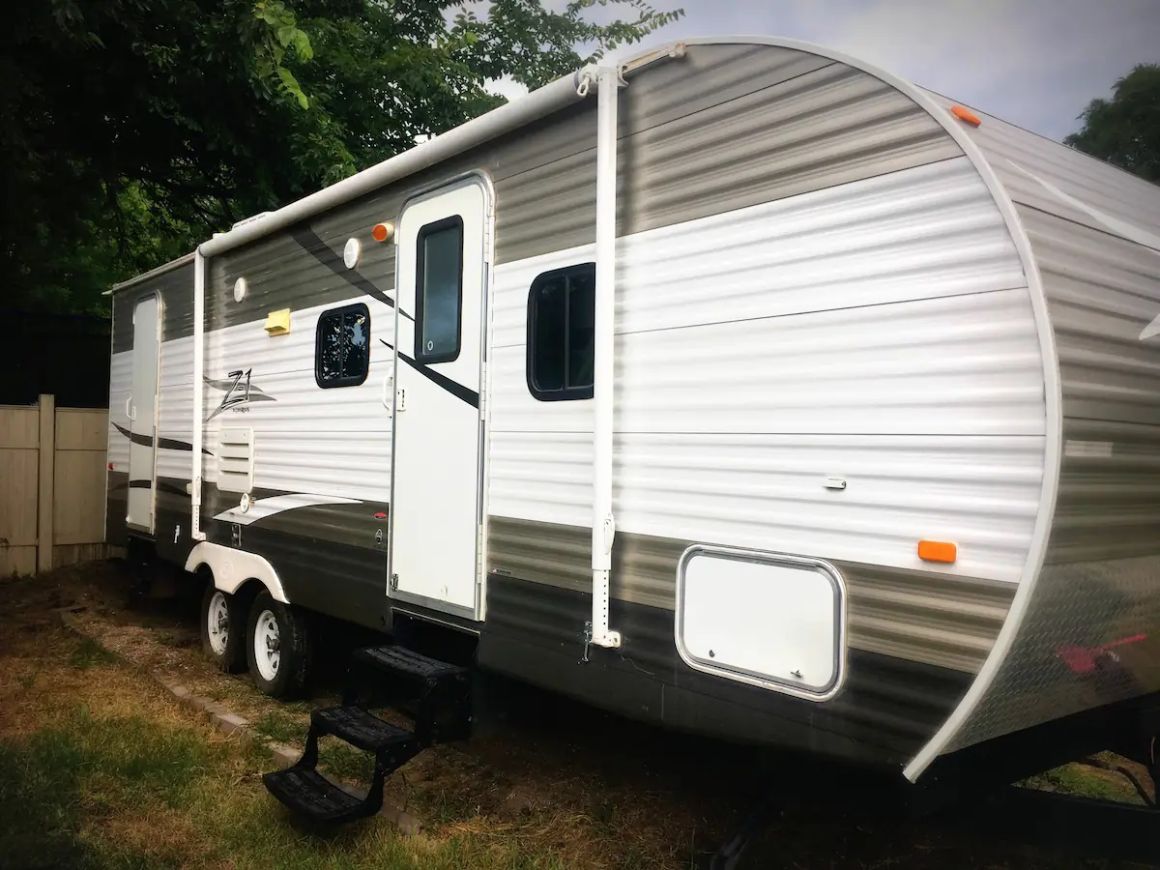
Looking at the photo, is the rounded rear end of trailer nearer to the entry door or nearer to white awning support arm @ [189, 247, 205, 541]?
the entry door

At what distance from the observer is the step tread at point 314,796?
153 inches

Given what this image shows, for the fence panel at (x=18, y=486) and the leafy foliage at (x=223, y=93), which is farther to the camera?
the fence panel at (x=18, y=486)

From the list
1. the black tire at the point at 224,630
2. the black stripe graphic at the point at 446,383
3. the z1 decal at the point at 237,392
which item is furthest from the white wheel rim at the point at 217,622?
the black stripe graphic at the point at 446,383

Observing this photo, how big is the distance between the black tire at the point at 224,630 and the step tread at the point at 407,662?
8.09 ft

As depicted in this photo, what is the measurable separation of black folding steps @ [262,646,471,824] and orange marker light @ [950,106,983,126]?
292 cm

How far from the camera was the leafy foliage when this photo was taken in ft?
23.7

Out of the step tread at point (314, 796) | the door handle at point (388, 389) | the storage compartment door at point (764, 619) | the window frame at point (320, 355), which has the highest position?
the window frame at point (320, 355)

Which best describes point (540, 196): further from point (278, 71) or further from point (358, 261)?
point (278, 71)

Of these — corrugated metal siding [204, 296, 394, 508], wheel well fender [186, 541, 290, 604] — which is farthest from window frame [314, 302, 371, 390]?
wheel well fender [186, 541, 290, 604]

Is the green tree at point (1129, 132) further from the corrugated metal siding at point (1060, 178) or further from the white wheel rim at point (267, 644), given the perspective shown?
the white wheel rim at point (267, 644)

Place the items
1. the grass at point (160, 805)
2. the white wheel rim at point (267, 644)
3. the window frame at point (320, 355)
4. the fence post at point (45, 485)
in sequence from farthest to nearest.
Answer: the fence post at point (45, 485) < the white wheel rim at point (267, 644) < the window frame at point (320, 355) < the grass at point (160, 805)

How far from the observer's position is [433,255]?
4.57 m

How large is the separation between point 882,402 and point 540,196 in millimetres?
1848

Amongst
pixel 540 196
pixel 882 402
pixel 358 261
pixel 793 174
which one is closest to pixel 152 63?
pixel 358 261
